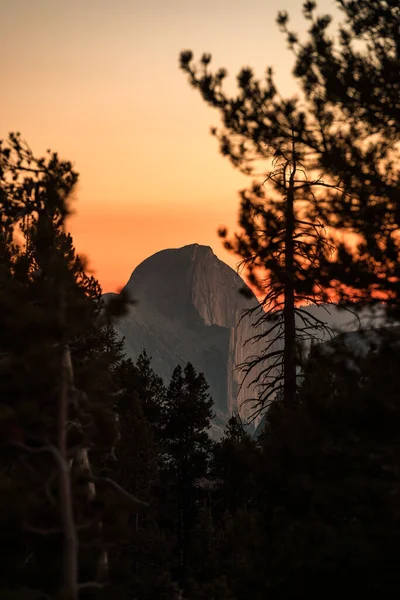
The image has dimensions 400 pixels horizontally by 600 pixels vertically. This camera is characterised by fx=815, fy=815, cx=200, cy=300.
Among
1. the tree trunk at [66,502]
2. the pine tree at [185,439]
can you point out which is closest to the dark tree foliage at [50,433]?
the tree trunk at [66,502]

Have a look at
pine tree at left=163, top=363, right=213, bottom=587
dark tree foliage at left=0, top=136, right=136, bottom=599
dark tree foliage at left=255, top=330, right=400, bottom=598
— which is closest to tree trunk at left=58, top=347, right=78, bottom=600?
dark tree foliage at left=0, top=136, right=136, bottom=599

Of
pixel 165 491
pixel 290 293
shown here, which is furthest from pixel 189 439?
pixel 290 293

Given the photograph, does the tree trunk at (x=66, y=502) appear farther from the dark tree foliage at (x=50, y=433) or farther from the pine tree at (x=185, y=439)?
the pine tree at (x=185, y=439)

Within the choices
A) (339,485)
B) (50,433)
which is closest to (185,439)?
(339,485)

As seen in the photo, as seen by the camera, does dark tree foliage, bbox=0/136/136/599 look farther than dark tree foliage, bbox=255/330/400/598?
No

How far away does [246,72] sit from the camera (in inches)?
477

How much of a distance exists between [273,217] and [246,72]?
2204 millimetres

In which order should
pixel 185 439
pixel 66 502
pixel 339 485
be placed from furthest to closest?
pixel 185 439 → pixel 339 485 → pixel 66 502

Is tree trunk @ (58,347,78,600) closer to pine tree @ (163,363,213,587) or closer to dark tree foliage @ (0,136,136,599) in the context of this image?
dark tree foliage @ (0,136,136,599)

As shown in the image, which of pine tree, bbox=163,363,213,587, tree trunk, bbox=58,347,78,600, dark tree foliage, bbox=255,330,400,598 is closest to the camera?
tree trunk, bbox=58,347,78,600

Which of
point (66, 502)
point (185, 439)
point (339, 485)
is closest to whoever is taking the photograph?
point (66, 502)

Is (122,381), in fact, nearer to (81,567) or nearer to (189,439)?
(189,439)

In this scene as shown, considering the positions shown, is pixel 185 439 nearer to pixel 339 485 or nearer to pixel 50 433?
pixel 339 485

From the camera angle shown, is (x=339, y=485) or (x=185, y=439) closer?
(x=339, y=485)
